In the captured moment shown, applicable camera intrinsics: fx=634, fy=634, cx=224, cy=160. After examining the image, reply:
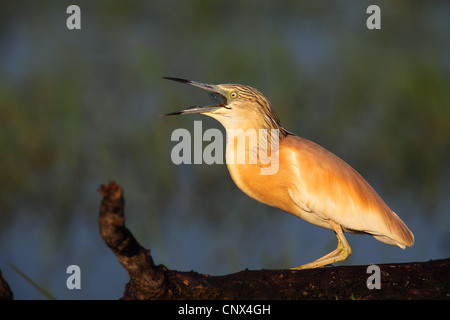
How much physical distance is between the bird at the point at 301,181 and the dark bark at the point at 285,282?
38 centimetres

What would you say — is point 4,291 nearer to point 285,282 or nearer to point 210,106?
point 285,282

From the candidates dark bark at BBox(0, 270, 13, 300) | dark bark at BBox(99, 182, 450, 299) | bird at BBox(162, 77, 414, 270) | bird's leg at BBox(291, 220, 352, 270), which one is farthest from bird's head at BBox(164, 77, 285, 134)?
dark bark at BBox(0, 270, 13, 300)

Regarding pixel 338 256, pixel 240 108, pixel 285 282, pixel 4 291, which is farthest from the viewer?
pixel 240 108

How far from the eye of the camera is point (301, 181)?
3.55 meters

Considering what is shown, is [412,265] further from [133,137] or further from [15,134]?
[15,134]

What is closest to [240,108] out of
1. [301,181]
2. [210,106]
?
[210,106]

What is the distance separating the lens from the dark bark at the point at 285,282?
2676 mm

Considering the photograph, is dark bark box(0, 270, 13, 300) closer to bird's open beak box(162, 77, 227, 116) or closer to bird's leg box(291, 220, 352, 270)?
bird's open beak box(162, 77, 227, 116)

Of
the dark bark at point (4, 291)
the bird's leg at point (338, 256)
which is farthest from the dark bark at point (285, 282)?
the dark bark at point (4, 291)

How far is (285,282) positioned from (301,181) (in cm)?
71

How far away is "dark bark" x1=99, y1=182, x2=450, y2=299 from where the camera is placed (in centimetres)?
268

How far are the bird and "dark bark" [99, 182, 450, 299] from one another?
1.24ft

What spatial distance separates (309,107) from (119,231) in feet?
13.3
